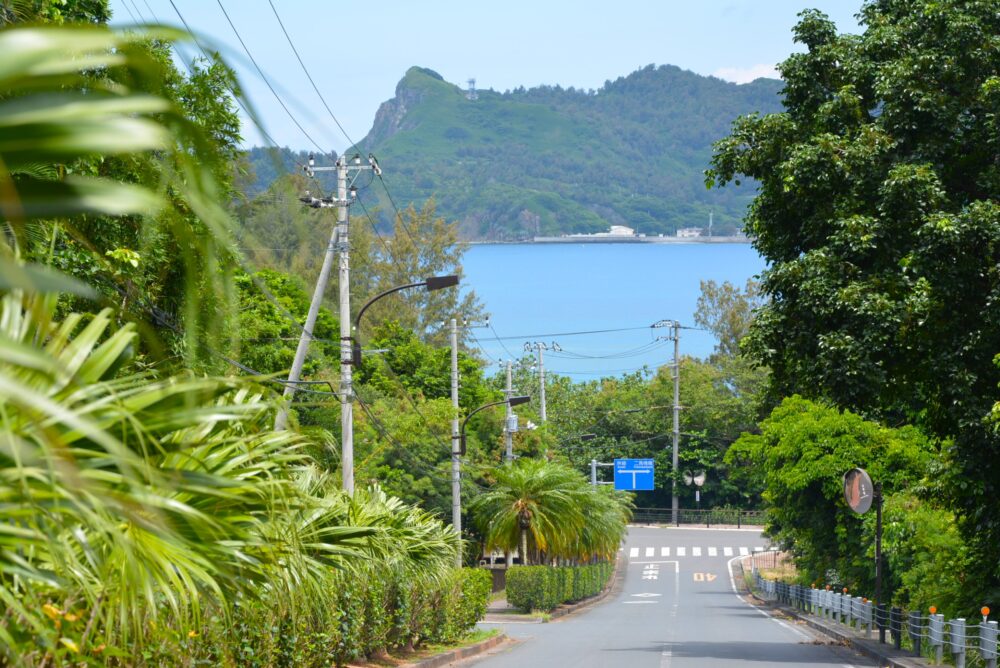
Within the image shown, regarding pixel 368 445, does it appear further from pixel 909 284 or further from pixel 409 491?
pixel 909 284

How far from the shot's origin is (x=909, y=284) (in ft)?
61.7

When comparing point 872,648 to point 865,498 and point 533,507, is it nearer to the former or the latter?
point 865,498

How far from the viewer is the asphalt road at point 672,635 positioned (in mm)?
21062

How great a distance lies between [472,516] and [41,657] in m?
41.0

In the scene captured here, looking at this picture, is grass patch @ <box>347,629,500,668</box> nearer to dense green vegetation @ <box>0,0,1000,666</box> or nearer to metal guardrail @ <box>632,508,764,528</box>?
dense green vegetation @ <box>0,0,1000,666</box>

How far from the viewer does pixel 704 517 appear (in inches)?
3509

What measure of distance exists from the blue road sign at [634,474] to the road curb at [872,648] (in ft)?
152

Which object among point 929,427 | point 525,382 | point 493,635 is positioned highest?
point 525,382

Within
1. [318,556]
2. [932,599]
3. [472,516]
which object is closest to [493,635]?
[932,599]

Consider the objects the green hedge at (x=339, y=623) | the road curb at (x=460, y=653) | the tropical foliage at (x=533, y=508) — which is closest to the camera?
the green hedge at (x=339, y=623)

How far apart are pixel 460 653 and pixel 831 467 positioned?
555 inches

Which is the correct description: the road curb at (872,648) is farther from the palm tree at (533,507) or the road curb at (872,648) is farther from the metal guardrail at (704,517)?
the metal guardrail at (704,517)

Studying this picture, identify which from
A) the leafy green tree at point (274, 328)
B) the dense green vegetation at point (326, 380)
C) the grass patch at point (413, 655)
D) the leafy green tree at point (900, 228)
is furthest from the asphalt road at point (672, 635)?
the leafy green tree at point (274, 328)

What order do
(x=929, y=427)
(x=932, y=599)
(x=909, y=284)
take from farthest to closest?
(x=932, y=599) < (x=929, y=427) < (x=909, y=284)
